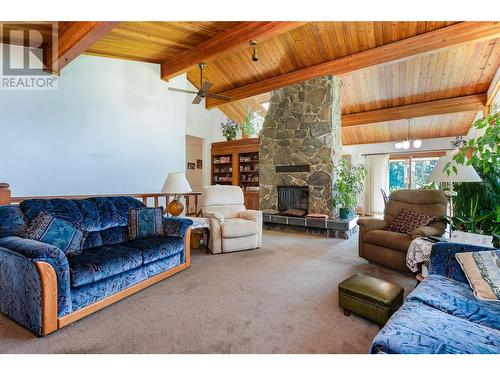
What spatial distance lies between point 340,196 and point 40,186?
17.8ft

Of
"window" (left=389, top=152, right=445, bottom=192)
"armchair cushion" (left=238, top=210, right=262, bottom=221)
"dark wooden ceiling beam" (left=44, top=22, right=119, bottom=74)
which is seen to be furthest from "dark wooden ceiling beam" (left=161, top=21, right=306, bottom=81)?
"window" (left=389, top=152, right=445, bottom=192)

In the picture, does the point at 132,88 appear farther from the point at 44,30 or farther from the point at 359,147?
the point at 359,147

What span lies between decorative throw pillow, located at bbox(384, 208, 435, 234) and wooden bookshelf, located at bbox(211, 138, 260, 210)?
419 cm

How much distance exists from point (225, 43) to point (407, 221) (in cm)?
398

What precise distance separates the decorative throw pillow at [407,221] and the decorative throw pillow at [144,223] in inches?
114

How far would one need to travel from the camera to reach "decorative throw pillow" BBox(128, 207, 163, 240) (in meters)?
2.88

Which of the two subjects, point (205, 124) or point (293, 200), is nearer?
point (293, 200)

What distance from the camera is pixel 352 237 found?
4.84 m

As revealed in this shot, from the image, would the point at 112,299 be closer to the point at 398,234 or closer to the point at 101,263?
the point at 101,263

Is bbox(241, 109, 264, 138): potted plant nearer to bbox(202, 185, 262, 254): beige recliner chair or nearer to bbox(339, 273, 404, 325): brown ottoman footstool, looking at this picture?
bbox(202, 185, 262, 254): beige recliner chair

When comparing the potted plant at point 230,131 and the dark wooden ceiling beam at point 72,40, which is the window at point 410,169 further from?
the dark wooden ceiling beam at point 72,40

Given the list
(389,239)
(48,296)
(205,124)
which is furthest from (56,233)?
(205,124)

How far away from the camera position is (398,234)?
9.82 ft

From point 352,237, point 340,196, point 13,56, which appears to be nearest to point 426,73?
point 340,196
